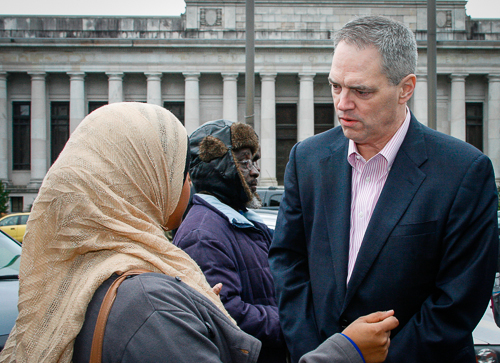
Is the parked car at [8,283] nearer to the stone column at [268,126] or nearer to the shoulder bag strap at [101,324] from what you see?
the shoulder bag strap at [101,324]

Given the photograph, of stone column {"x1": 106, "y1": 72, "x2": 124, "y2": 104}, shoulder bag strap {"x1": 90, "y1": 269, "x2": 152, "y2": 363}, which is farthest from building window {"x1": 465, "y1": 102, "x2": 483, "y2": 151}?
shoulder bag strap {"x1": 90, "y1": 269, "x2": 152, "y2": 363}

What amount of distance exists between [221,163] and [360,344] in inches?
57.3

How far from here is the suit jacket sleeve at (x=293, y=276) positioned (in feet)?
6.87

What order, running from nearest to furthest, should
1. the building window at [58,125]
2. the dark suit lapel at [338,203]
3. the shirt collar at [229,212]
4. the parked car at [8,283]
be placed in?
the dark suit lapel at [338,203]
the shirt collar at [229,212]
the parked car at [8,283]
the building window at [58,125]

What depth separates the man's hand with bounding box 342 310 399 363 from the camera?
5.54ft

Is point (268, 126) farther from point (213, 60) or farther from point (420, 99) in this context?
point (420, 99)

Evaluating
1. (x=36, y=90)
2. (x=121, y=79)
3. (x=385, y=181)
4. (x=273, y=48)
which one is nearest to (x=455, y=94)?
(x=273, y=48)

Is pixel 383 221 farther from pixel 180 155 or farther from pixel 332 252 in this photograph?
pixel 180 155

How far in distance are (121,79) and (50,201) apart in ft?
105

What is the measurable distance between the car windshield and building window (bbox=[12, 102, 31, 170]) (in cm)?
3088

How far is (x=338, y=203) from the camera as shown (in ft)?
6.92

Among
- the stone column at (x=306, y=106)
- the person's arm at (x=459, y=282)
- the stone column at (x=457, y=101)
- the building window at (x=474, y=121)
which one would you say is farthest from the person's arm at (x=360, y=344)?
the building window at (x=474, y=121)

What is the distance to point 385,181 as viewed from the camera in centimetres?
206

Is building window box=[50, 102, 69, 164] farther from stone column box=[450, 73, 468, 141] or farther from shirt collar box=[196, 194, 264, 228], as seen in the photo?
shirt collar box=[196, 194, 264, 228]
